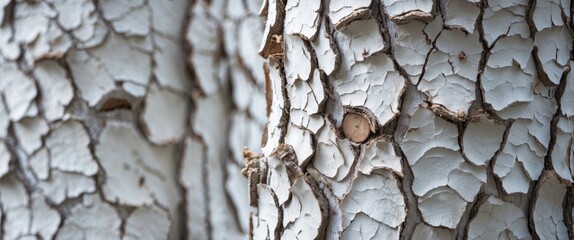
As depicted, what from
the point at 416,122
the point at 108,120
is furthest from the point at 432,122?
the point at 108,120

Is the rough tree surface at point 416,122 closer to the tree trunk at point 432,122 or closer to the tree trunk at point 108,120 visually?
the tree trunk at point 432,122

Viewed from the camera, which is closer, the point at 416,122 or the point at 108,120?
the point at 416,122

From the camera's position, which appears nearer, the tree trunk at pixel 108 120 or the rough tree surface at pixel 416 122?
the rough tree surface at pixel 416 122

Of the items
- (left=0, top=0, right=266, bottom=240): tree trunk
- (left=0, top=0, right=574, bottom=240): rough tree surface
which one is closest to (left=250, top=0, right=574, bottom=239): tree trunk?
(left=0, top=0, right=574, bottom=240): rough tree surface

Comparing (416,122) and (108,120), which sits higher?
(416,122)

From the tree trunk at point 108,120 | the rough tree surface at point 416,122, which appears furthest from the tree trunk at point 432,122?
the tree trunk at point 108,120

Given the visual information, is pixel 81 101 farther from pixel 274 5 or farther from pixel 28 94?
pixel 274 5

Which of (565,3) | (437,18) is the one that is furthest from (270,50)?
(565,3)

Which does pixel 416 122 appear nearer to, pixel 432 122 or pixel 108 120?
pixel 432 122
